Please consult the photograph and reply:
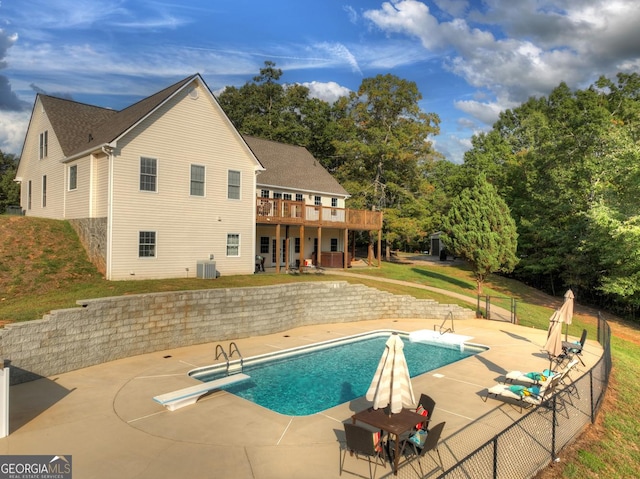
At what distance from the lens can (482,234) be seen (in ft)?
83.5

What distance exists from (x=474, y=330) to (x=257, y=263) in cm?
1322

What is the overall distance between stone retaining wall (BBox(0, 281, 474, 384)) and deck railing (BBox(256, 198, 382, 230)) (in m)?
6.81

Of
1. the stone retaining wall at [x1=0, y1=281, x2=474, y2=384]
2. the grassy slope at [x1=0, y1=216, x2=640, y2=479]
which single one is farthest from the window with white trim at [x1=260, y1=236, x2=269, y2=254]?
the stone retaining wall at [x1=0, y1=281, x2=474, y2=384]

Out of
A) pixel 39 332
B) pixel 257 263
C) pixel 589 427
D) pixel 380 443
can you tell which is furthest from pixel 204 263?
pixel 589 427

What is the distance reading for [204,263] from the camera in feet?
69.2

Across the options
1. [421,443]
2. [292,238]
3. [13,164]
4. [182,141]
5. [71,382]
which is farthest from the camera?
[13,164]

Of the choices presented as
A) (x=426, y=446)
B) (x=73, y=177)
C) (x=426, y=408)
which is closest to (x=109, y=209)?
(x=73, y=177)

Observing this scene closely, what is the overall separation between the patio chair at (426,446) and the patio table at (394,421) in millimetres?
239

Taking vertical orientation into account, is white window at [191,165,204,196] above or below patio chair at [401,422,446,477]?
above

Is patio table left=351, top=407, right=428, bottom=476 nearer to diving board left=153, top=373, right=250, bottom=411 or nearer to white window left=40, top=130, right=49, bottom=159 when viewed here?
diving board left=153, top=373, right=250, bottom=411

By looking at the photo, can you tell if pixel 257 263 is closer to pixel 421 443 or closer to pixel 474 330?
pixel 474 330

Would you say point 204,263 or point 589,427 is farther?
point 204,263

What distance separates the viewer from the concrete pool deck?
23.1 feet

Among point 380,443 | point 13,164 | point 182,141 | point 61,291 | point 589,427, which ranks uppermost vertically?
point 13,164
